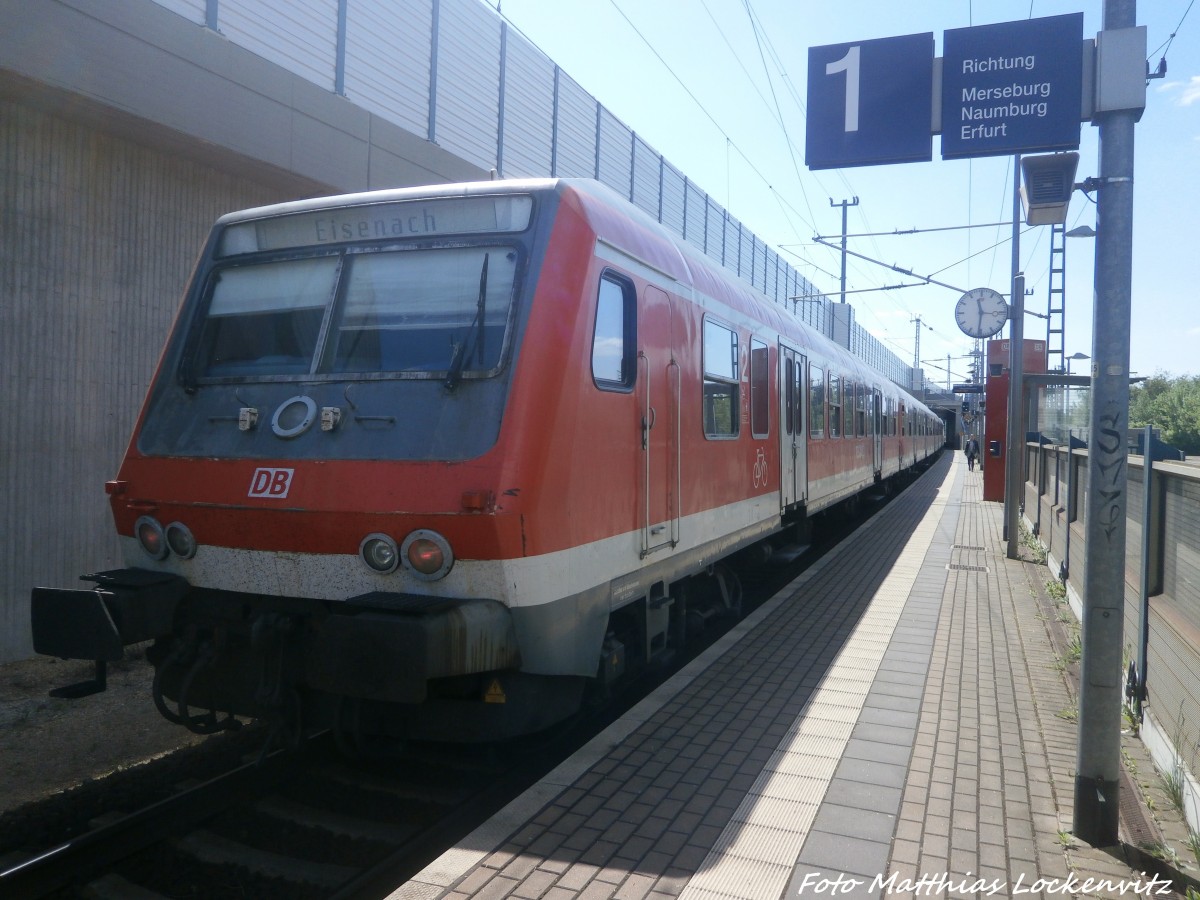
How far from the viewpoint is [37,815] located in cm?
446

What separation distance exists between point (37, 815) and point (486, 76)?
10.8m

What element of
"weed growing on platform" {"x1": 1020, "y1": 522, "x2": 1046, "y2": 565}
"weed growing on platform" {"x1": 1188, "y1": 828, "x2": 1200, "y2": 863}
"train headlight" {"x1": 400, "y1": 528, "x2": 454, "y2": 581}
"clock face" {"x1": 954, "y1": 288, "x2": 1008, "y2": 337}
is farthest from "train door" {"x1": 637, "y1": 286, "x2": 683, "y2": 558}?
"clock face" {"x1": 954, "y1": 288, "x2": 1008, "y2": 337}

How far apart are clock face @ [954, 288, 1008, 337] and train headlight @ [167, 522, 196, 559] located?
12.7 meters

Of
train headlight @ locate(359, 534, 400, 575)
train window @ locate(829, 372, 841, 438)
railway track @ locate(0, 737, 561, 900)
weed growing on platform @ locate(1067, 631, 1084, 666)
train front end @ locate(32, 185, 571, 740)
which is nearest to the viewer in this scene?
railway track @ locate(0, 737, 561, 900)

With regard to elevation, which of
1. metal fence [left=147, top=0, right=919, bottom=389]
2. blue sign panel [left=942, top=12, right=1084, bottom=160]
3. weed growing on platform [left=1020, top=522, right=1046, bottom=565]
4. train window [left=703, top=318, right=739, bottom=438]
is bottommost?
weed growing on platform [left=1020, top=522, right=1046, bottom=565]

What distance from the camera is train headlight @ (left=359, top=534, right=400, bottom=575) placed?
4066mm

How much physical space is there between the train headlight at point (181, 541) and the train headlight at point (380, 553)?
3.36ft

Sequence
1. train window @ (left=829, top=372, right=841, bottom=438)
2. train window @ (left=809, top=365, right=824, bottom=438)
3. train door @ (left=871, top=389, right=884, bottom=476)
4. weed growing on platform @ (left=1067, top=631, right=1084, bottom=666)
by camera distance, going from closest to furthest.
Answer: weed growing on platform @ (left=1067, top=631, right=1084, bottom=666)
train window @ (left=809, top=365, right=824, bottom=438)
train window @ (left=829, top=372, right=841, bottom=438)
train door @ (left=871, top=389, right=884, bottom=476)

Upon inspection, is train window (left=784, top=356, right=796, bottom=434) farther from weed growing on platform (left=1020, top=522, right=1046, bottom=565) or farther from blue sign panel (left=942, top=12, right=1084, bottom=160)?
weed growing on platform (left=1020, top=522, right=1046, bottom=565)

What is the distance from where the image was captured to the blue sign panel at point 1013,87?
4551mm

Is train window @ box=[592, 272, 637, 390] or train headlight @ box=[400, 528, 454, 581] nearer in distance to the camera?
train headlight @ box=[400, 528, 454, 581]

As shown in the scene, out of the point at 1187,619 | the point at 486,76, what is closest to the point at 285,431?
the point at 1187,619

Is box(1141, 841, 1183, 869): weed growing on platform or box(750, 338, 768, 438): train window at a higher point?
box(750, 338, 768, 438): train window

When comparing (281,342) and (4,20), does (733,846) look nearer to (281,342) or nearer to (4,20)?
(281,342)
